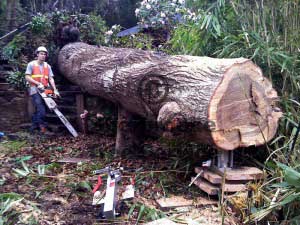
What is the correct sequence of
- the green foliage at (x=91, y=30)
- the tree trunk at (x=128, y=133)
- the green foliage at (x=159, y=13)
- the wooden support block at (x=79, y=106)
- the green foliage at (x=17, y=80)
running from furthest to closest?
the green foliage at (x=159, y=13), the green foliage at (x=91, y=30), the green foliage at (x=17, y=80), the wooden support block at (x=79, y=106), the tree trunk at (x=128, y=133)

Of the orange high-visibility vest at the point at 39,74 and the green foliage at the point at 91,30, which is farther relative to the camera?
the green foliage at the point at 91,30

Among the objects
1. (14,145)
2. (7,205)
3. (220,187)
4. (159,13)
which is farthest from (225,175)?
(159,13)

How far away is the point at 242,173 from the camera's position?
3611 mm

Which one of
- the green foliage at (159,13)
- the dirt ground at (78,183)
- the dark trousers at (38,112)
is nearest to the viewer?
the dirt ground at (78,183)

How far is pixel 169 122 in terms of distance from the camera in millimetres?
3676

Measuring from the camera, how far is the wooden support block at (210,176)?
3533 mm

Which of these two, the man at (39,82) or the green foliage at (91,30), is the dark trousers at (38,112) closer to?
the man at (39,82)

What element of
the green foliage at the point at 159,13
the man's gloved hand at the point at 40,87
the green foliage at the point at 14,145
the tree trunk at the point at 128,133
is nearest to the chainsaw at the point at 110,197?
the tree trunk at the point at 128,133

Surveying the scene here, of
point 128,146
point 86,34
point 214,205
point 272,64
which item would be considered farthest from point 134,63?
point 86,34

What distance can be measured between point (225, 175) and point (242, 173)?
0.19m

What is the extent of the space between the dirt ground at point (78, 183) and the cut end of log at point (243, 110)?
25.2 inches

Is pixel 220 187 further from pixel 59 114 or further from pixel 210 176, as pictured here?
pixel 59 114

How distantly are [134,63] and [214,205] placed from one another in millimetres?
1978

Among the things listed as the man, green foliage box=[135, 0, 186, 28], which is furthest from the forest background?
green foliage box=[135, 0, 186, 28]
